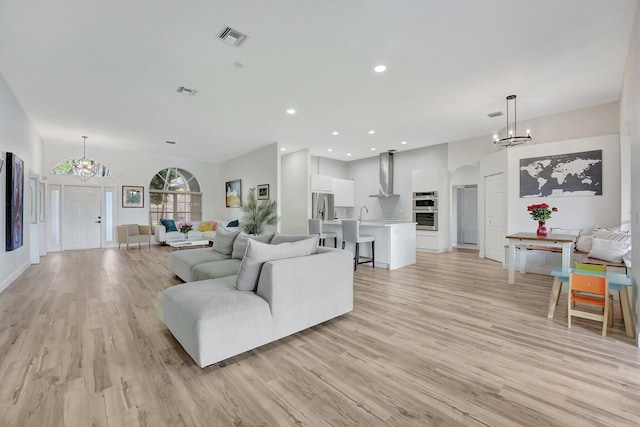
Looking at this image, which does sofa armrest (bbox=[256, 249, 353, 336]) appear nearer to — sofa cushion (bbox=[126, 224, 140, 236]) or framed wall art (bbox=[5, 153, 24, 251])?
framed wall art (bbox=[5, 153, 24, 251])

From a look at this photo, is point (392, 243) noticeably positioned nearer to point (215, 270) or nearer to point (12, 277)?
point (215, 270)

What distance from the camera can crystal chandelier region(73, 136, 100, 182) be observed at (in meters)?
7.69

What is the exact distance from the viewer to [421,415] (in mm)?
1609

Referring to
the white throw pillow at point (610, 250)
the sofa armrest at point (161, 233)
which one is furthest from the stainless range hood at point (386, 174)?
the sofa armrest at point (161, 233)

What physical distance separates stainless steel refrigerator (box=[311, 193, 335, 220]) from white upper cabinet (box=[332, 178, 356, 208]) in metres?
0.32

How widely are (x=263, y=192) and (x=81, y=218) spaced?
5406 millimetres

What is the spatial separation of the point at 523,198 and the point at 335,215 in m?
5.38

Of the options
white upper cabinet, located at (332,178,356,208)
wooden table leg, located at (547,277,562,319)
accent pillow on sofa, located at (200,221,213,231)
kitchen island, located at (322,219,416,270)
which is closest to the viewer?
wooden table leg, located at (547,277,562,319)

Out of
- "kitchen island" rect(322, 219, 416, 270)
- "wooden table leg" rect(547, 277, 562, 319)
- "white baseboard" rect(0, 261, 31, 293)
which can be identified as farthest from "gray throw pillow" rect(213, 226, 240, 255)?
"wooden table leg" rect(547, 277, 562, 319)

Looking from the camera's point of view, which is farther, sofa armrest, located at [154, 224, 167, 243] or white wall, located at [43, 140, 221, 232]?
sofa armrest, located at [154, 224, 167, 243]

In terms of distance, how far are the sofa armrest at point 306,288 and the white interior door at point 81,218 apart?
338 inches

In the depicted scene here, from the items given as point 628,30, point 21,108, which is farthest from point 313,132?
point 21,108

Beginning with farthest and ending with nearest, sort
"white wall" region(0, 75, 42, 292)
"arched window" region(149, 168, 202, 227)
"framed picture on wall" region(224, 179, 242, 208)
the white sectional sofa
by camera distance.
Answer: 1. "arched window" region(149, 168, 202, 227)
2. "framed picture on wall" region(224, 179, 242, 208)
3. "white wall" region(0, 75, 42, 292)
4. the white sectional sofa

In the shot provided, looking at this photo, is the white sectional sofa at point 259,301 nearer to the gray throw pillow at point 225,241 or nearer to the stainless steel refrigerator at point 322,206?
the gray throw pillow at point 225,241
